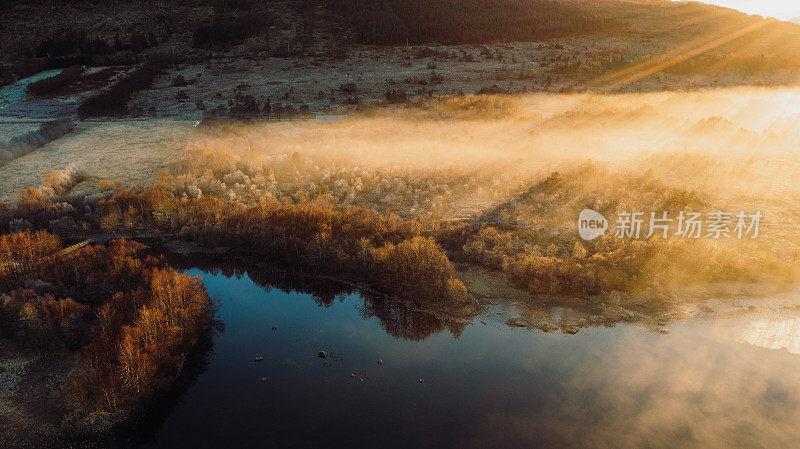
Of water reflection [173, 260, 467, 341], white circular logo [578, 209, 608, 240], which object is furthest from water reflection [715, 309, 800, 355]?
water reflection [173, 260, 467, 341]

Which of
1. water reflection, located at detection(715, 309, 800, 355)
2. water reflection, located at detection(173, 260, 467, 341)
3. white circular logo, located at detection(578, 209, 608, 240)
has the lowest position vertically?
water reflection, located at detection(173, 260, 467, 341)

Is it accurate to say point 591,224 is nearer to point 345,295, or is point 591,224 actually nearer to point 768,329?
point 768,329

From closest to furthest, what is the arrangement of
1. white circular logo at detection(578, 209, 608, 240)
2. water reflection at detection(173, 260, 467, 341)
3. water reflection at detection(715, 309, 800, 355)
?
water reflection at detection(715, 309, 800, 355) → water reflection at detection(173, 260, 467, 341) → white circular logo at detection(578, 209, 608, 240)

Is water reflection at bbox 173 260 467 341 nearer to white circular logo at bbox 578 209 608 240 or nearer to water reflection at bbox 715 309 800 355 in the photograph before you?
white circular logo at bbox 578 209 608 240

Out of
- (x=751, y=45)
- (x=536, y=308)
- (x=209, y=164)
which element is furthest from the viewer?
(x=751, y=45)

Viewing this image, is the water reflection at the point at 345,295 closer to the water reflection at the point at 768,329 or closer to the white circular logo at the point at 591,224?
the white circular logo at the point at 591,224

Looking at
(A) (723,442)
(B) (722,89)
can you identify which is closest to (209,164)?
(A) (723,442)

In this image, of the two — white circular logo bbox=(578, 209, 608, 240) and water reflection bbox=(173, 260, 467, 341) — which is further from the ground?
white circular logo bbox=(578, 209, 608, 240)

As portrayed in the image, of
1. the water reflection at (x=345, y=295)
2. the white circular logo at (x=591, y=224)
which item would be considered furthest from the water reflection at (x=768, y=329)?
the water reflection at (x=345, y=295)

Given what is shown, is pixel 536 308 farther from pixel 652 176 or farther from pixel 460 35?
pixel 460 35

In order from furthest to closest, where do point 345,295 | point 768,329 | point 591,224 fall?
point 591,224, point 345,295, point 768,329

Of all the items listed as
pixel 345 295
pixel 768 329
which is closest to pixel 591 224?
pixel 768 329
